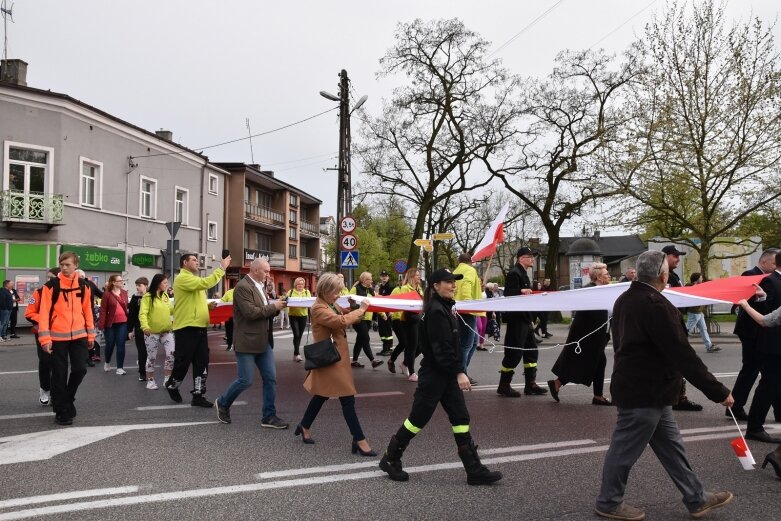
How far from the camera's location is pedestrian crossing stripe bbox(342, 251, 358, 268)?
18094 millimetres

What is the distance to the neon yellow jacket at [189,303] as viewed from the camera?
8086mm

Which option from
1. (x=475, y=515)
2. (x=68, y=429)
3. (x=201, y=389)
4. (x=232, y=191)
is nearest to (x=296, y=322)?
(x=201, y=389)

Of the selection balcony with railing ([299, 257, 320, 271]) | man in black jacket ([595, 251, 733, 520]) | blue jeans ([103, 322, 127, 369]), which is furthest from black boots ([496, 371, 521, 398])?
balcony with railing ([299, 257, 320, 271])

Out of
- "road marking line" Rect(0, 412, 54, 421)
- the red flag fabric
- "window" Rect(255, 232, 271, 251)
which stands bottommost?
"road marking line" Rect(0, 412, 54, 421)

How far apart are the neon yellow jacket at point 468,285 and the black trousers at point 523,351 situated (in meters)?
0.88

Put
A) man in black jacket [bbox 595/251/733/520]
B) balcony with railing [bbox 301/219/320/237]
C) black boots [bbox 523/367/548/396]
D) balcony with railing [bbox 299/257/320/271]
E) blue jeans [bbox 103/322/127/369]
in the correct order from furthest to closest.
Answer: balcony with railing [bbox 301/219/320/237] < balcony with railing [bbox 299/257/320/271] < blue jeans [bbox 103/322/127/369] < black boots [bbox 523/367/548/396] < man in black jacket [bbox 595/251/733/520]

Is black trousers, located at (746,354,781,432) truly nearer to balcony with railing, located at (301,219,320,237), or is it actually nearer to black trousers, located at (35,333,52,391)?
black trousers, located at (35,333,52,391)

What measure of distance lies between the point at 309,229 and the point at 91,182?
38.7m

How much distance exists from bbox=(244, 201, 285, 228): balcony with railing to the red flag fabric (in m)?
43.1

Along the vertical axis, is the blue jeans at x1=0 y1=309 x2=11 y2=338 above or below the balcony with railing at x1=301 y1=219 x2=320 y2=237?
below

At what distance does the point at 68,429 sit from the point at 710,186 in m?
21.3

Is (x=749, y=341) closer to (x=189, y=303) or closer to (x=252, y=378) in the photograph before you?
(x=252, y=378)

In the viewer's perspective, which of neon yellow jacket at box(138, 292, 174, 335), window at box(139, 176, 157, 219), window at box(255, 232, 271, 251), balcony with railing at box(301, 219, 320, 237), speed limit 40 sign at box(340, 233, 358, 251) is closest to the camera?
neon yellow jacket at box(138, 292, 174, 335)

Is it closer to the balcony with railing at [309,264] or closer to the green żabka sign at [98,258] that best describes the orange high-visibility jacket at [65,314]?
the green żabka sign at [98,258]
